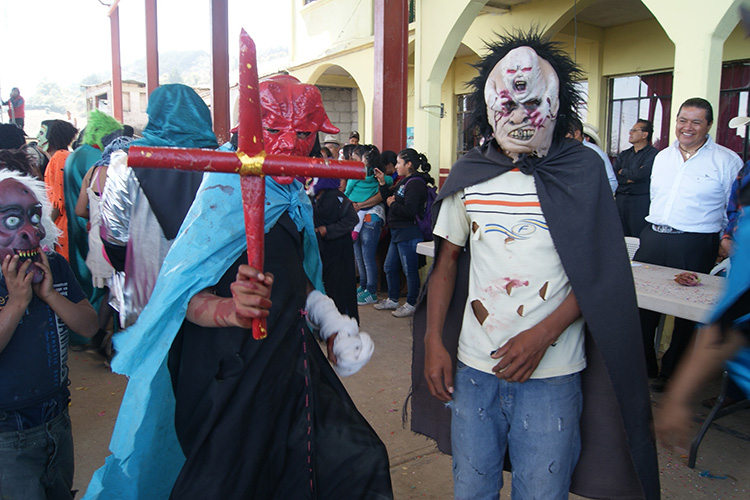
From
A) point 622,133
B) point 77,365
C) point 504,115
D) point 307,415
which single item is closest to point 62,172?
point 77,365

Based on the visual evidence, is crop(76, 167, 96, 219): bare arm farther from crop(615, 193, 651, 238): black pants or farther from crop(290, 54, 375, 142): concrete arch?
crop(290, 54, 375, 142): concrete arch

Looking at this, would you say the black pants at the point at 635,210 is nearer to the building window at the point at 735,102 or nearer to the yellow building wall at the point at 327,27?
the building window at the point at 735,102

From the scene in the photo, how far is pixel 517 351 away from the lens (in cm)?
165

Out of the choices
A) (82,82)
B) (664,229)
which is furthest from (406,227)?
(82,82)

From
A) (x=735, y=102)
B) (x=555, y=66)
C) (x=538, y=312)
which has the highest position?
(x=735, y=102)

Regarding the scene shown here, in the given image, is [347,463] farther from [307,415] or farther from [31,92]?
[31,92]

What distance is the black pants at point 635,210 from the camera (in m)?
5.86

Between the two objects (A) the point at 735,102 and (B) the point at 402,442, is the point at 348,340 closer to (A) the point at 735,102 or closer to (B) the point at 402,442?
(B) the point at 402,442

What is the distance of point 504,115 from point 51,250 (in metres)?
1.83

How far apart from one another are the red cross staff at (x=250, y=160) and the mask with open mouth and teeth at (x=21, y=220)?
3.84 feet

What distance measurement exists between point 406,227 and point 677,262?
2901 millimetres

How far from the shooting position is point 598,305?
66.0 inches

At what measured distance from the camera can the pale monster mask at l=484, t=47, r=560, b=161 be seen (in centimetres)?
175

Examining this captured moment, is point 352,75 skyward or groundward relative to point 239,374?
skyward
